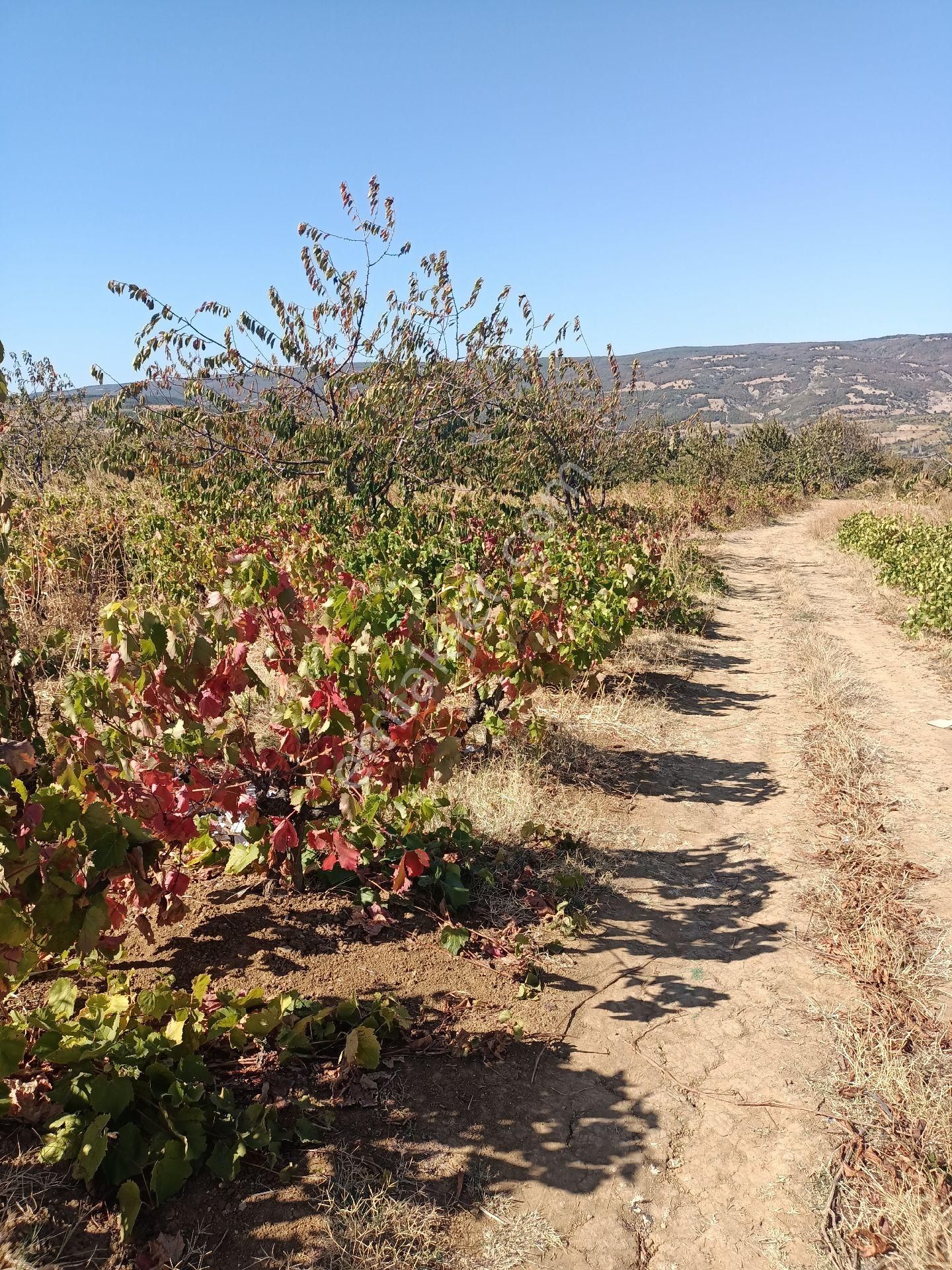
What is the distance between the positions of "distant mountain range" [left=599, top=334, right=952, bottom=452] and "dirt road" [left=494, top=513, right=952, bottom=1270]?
8969cm

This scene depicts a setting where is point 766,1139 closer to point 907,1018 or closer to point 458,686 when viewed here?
point 907,1018

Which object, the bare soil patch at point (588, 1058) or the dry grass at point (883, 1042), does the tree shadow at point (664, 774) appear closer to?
the bare soil patch at point (588, 1058)

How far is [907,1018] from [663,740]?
3048 mm

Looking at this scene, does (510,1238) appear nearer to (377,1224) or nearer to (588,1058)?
(377,1224)

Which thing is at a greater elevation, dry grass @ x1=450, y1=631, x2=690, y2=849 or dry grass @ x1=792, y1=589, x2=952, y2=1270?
dry grass @ x1=450, y1=631, x2=690, y2=849

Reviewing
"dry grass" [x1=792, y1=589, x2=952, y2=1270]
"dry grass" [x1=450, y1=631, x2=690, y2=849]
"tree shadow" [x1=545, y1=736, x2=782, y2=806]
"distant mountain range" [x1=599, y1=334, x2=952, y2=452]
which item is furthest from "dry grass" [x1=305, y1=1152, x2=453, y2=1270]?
"distant mountain range" [x1=599, y1=334, x2=952, y2=452]

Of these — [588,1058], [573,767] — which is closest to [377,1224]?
[588,1058]

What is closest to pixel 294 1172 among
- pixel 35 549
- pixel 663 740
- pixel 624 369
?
pixel 663 740

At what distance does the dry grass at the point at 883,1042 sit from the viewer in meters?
2.06

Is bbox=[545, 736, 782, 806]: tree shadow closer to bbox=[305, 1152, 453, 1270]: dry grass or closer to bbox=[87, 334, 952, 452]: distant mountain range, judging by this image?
bbox=[305, 1152, 453, 1270]: dry grass

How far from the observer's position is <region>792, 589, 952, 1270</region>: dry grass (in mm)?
2061

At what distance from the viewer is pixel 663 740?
5840 millimetres

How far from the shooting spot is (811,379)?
131 metres

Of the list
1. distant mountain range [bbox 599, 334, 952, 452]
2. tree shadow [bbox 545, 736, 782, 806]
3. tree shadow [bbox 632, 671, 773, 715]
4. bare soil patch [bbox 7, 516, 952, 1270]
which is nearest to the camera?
bare soil patch [bbox 7, 516, 952, 1270]
